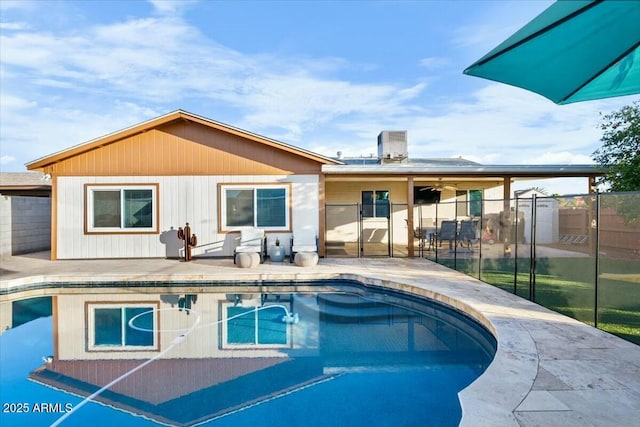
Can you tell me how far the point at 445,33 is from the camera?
491 inches

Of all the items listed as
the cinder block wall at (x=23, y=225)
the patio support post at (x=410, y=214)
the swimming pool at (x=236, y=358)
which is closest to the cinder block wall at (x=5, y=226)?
the cinder block wall at (x=23, y=225)

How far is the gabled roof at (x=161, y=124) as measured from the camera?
9.63 m

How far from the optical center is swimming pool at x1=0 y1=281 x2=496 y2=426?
3.40 metres

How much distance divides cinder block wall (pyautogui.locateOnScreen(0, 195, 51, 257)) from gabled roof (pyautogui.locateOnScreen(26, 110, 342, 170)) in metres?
1.88

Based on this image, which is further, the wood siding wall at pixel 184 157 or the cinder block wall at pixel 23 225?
the cinder block wall at pixel 23 225

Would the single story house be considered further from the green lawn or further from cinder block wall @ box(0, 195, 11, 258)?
the green lawn

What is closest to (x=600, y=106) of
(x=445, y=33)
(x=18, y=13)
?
(x=445, y=33)

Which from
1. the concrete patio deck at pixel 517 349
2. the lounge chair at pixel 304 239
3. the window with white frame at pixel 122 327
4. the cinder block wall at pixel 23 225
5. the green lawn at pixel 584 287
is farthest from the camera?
the cinder block wall at pixel 23 225

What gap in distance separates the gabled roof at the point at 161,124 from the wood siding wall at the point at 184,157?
0.18m

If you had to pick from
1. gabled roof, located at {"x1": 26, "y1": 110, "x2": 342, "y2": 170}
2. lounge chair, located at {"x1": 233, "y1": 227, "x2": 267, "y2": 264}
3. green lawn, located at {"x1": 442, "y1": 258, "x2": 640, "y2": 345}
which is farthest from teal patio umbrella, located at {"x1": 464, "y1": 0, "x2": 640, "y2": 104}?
lounge chair, located at {"x1": 233, "y1": 227, "x2": 267, "y2": 264}

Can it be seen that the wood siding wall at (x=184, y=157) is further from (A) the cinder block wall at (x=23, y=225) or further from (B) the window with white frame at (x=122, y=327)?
(B) the window with white frame at (x=122, y=327)

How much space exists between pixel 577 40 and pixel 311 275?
6.77m

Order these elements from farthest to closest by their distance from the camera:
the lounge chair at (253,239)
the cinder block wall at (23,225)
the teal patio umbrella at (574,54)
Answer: the cinder block wall at (23,225) < the lounge chair at (253,239) < the teal patio umbrella at (574,54)

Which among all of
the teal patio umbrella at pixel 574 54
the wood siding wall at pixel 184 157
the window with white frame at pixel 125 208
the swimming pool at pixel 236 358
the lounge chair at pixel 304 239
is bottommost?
the swimming pool at pixel 236 358
